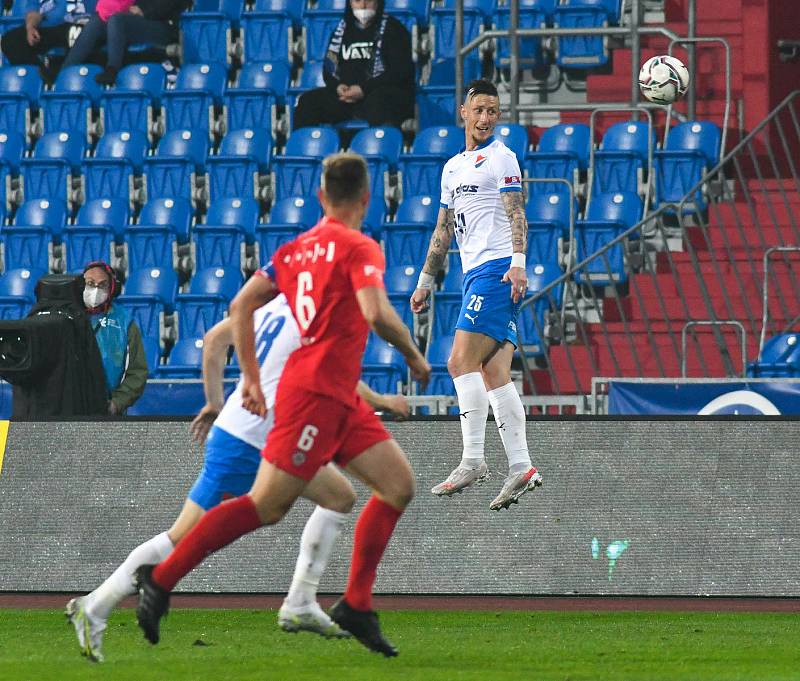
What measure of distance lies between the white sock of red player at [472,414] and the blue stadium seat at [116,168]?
985 centimetres

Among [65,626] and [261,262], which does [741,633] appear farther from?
[261,262]

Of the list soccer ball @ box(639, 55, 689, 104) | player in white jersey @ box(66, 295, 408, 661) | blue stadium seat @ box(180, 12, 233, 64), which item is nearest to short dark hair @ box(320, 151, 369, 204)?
player in white jersey @ box(66, 295, 408, 661)

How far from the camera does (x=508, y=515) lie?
9.92 metres

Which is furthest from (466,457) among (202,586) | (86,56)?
(86,56)

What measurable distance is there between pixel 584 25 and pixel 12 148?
6739mm

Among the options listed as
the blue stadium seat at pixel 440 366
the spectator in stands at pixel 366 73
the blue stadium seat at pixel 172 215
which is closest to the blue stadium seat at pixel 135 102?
the blue stadium seat at pixel 172 215

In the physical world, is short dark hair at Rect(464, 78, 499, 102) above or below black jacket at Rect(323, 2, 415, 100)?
below

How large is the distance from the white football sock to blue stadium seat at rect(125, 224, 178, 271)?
11.1m

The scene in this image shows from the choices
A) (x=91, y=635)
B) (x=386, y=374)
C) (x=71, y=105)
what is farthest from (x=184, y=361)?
(x=91, y=635)

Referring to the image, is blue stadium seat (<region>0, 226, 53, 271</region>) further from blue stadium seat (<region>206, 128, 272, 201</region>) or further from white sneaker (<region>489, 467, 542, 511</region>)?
white sneaker (<region>489, 467, 542, 511</region>)

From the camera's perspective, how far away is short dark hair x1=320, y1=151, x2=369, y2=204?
6523mm

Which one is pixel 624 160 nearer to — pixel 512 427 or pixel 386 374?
pixel 386 374

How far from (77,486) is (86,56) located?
11132mm

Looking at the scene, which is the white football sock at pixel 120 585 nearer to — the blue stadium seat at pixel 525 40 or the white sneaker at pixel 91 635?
the white sneaker at pixel 91 635
